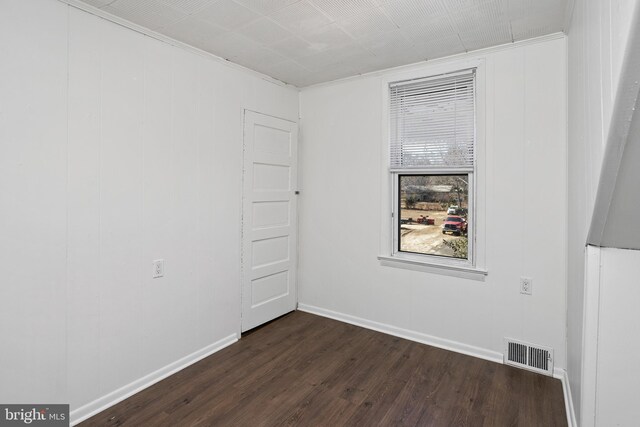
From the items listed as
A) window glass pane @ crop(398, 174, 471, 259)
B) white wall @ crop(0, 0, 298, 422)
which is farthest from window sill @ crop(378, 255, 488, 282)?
white wall @ crop(0, 0, 298, 422)

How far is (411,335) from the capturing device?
3.23m

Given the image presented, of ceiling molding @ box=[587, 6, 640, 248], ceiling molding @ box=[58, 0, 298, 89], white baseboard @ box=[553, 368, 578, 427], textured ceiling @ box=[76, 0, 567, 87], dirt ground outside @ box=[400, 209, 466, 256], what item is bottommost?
white baseboard @ box=[553, 368, 578, 427]

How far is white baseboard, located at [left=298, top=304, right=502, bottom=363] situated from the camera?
2873mm

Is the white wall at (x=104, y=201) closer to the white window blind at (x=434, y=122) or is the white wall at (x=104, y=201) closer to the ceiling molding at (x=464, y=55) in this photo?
the ceiling molding at (x=464, y=55)

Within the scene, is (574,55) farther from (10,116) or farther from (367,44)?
(10,116)

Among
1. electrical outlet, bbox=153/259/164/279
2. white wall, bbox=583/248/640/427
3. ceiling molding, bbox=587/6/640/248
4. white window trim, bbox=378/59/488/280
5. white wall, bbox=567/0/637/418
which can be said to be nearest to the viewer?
ceiling molding, bbox=587/6/640/248

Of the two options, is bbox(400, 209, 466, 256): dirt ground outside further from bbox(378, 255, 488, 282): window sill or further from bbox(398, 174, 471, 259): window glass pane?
bbox(378, 255, 488, 282): window sill

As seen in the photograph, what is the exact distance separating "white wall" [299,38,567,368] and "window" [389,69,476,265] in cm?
15

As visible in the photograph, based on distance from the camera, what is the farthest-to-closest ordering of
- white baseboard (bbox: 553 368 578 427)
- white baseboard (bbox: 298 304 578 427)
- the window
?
the window → white baseboard (bbox: 298 304 578 427) → white baseboard (bbox: 553 368 578 427)

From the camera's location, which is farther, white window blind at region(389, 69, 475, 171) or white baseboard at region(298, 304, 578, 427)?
white window blind at region(389, 69, 475, 171)

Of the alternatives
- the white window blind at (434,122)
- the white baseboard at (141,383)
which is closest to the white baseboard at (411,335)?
the white baseboard at (141,383)

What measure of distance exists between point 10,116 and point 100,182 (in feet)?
1.81

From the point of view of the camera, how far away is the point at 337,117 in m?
3.62

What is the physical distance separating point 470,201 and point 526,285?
792 millimetres
